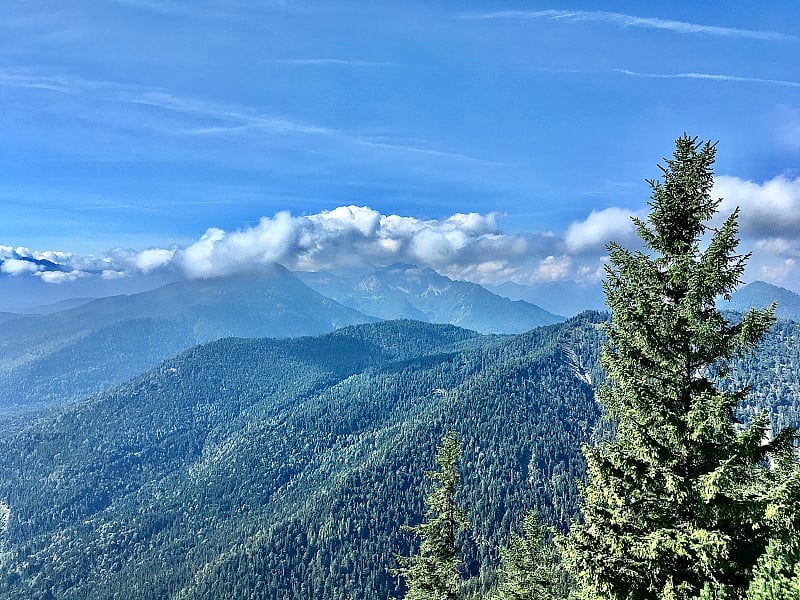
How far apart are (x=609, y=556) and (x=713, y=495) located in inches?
141

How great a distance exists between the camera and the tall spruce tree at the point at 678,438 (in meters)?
13.8

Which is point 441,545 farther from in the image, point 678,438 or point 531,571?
point 678,438

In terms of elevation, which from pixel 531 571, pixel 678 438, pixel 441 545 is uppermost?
pixel 678 438

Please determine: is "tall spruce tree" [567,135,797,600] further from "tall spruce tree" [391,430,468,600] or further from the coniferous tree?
the coniferous tree

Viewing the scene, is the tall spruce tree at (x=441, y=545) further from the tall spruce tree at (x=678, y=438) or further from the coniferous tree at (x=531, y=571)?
the tall spruce tree at (x=678, y=438)

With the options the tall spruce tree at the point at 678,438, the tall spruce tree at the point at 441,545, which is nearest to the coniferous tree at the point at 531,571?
the tall spruce tree at the point at 441,545

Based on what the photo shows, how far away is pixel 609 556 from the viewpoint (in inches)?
578

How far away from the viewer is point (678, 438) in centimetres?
1439

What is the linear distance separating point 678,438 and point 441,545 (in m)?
21.7

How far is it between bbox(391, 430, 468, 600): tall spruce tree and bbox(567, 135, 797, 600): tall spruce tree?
16288 mm

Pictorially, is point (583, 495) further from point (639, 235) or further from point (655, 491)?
point (639, 235)

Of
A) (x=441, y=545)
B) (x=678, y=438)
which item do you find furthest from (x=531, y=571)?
(x=678, y=438)

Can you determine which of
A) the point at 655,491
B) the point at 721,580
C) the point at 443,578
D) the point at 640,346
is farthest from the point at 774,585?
the point at 443,578

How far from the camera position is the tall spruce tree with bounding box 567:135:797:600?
13.8 m
